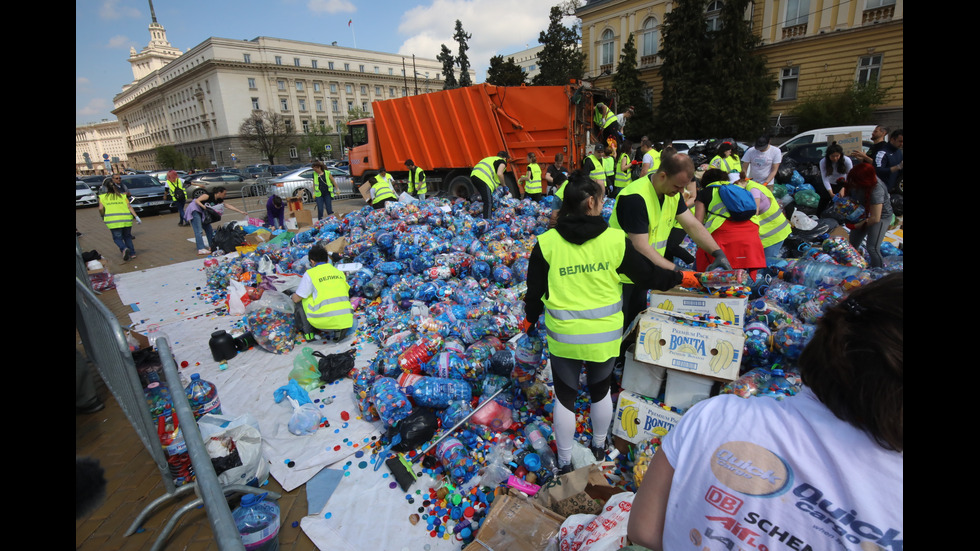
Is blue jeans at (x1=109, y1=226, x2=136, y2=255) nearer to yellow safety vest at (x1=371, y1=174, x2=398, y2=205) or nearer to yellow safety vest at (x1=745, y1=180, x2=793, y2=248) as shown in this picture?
yellow safety vest at (x1=371, y1=174, x2=398, y2=205)

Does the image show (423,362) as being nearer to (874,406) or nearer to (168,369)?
(168,369)

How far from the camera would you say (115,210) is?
818 cm

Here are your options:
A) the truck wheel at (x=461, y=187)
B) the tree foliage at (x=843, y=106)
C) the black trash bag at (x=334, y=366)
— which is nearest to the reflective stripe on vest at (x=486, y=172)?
the truck wheel at (x=461, y=187)

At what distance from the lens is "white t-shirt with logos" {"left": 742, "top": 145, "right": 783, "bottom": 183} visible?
279 inches

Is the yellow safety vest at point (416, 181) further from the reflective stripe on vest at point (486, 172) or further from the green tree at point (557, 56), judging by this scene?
the green tree at point (557, 56)

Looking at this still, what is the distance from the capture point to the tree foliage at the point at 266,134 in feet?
158

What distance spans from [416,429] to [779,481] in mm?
2488

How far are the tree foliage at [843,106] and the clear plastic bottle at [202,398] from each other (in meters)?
24.1

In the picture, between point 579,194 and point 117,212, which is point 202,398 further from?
point 117,212

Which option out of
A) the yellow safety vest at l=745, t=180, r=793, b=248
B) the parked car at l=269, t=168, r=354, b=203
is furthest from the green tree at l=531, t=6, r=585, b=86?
the yellow safety vest at l=745, t=180, r=793, b=248

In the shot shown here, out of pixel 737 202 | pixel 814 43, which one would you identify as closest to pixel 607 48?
pixel 814 43
